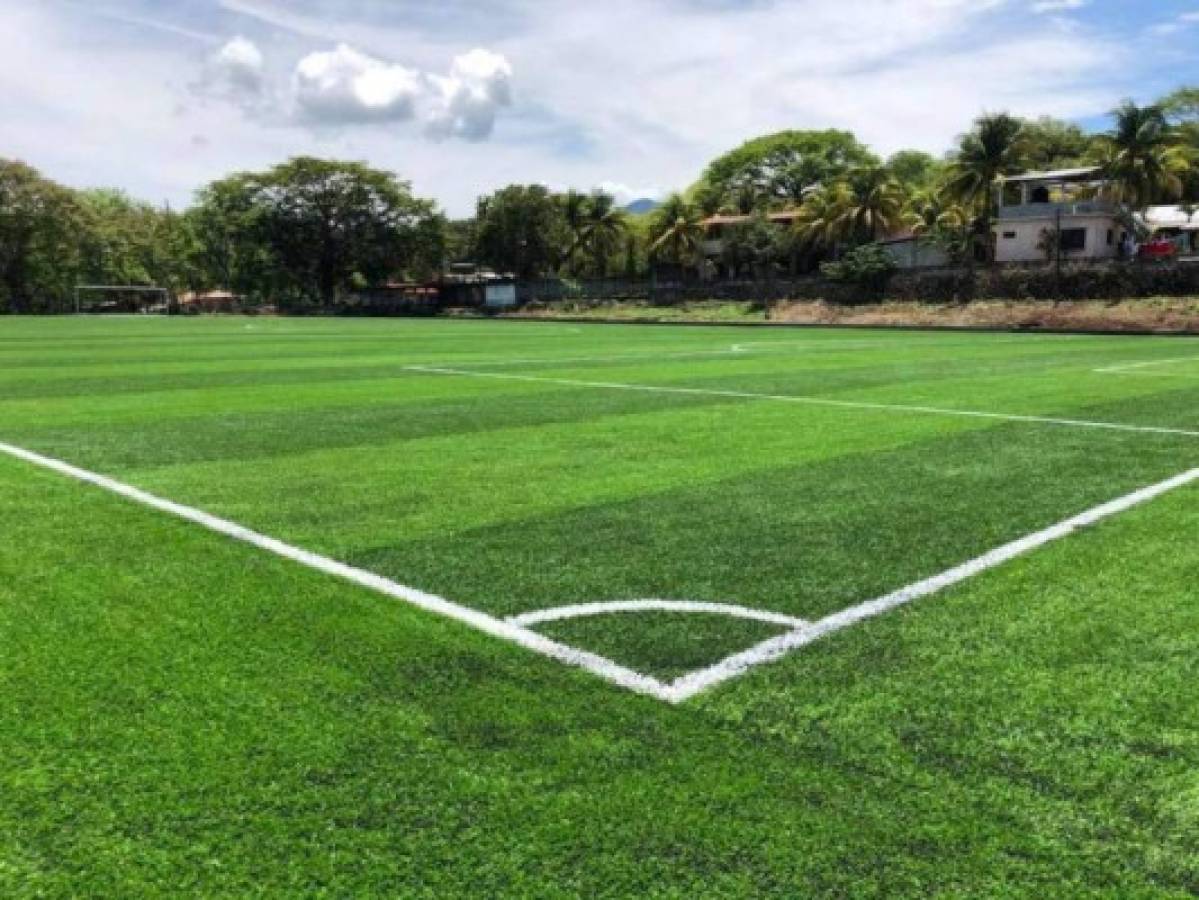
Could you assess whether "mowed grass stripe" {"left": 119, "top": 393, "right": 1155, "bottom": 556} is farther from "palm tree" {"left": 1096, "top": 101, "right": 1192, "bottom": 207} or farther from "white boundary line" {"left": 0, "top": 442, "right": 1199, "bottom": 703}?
"palm tree" {"left": 1096, "top": 101, "right": 1192, "bottom": 207}

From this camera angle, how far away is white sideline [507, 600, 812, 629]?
182 inches

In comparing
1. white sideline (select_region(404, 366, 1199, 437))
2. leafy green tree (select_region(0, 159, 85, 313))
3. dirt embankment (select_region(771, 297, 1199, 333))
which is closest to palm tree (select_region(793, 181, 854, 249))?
dirt embankment (select_region(771, 297, 1199, 333))

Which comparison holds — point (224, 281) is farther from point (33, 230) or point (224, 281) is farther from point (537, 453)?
point (537, 453)

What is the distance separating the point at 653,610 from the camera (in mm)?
4785

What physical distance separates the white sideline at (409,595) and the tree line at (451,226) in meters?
60.8

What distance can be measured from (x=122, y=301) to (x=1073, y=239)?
8062 cm


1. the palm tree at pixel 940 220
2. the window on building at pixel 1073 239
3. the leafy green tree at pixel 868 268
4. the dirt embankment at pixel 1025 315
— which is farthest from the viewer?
the palm tree at pixel 940 220

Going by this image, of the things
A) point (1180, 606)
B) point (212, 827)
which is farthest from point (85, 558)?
point (1180, 606)

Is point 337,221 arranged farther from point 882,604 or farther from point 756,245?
point 882,604

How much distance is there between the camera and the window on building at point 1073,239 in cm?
5500

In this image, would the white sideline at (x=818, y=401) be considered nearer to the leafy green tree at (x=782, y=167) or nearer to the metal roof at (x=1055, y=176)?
the metal roof at (x=1055, y=176)

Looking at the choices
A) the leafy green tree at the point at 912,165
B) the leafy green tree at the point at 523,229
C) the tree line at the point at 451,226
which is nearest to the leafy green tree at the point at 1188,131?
the tree line at the point at 451,226

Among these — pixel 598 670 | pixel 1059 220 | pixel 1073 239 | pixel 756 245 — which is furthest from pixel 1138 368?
pixel 756 245

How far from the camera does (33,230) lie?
81.9 meters
